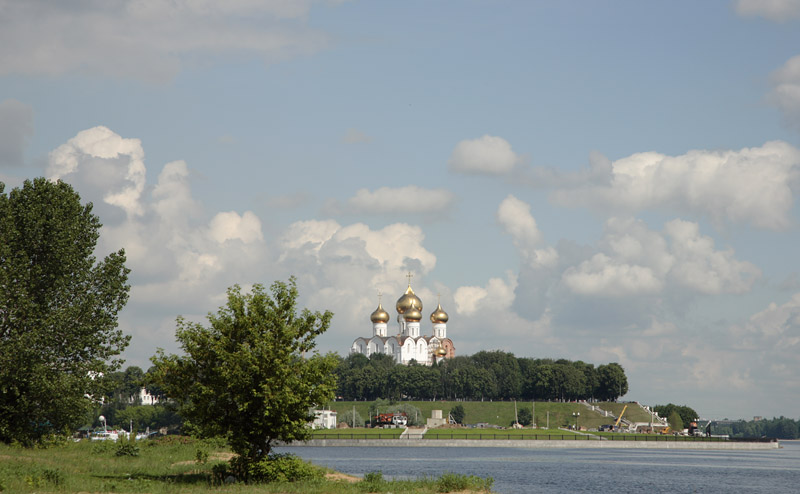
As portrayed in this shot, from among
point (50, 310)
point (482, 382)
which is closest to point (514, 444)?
point (482, 382)

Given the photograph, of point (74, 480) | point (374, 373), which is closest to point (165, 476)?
point (74, 480)

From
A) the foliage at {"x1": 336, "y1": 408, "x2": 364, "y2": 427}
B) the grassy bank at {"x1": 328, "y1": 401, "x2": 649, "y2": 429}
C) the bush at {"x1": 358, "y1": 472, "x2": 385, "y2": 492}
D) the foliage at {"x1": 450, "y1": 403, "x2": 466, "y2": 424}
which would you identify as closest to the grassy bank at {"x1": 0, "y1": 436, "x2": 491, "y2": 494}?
the bush at {"x1": 358, "y1": 472, "x2": 385, "y2": 492}

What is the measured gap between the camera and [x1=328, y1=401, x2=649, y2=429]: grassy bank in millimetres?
162750

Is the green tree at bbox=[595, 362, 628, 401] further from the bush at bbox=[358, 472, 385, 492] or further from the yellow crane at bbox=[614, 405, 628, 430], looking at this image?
the bush at bbox=[358, 472, 385, 492]

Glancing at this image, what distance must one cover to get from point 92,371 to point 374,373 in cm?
12772

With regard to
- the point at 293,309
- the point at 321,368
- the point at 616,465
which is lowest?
the point at 616,465

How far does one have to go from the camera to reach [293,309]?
127ft

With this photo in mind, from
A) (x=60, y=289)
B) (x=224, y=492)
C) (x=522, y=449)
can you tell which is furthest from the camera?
(x=522, y=449)

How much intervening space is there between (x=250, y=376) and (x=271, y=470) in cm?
392

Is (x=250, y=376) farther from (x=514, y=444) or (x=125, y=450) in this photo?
(x=514, y=444)

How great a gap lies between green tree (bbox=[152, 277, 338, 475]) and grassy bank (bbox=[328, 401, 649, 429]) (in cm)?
12337

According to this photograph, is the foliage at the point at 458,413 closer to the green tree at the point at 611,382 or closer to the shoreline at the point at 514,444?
the green tree at the point at 611,382

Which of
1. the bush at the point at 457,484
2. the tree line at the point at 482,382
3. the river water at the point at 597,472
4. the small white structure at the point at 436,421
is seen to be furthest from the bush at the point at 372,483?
the tree line at the point at 482,382

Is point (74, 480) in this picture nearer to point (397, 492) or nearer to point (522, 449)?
point (397, 492)
